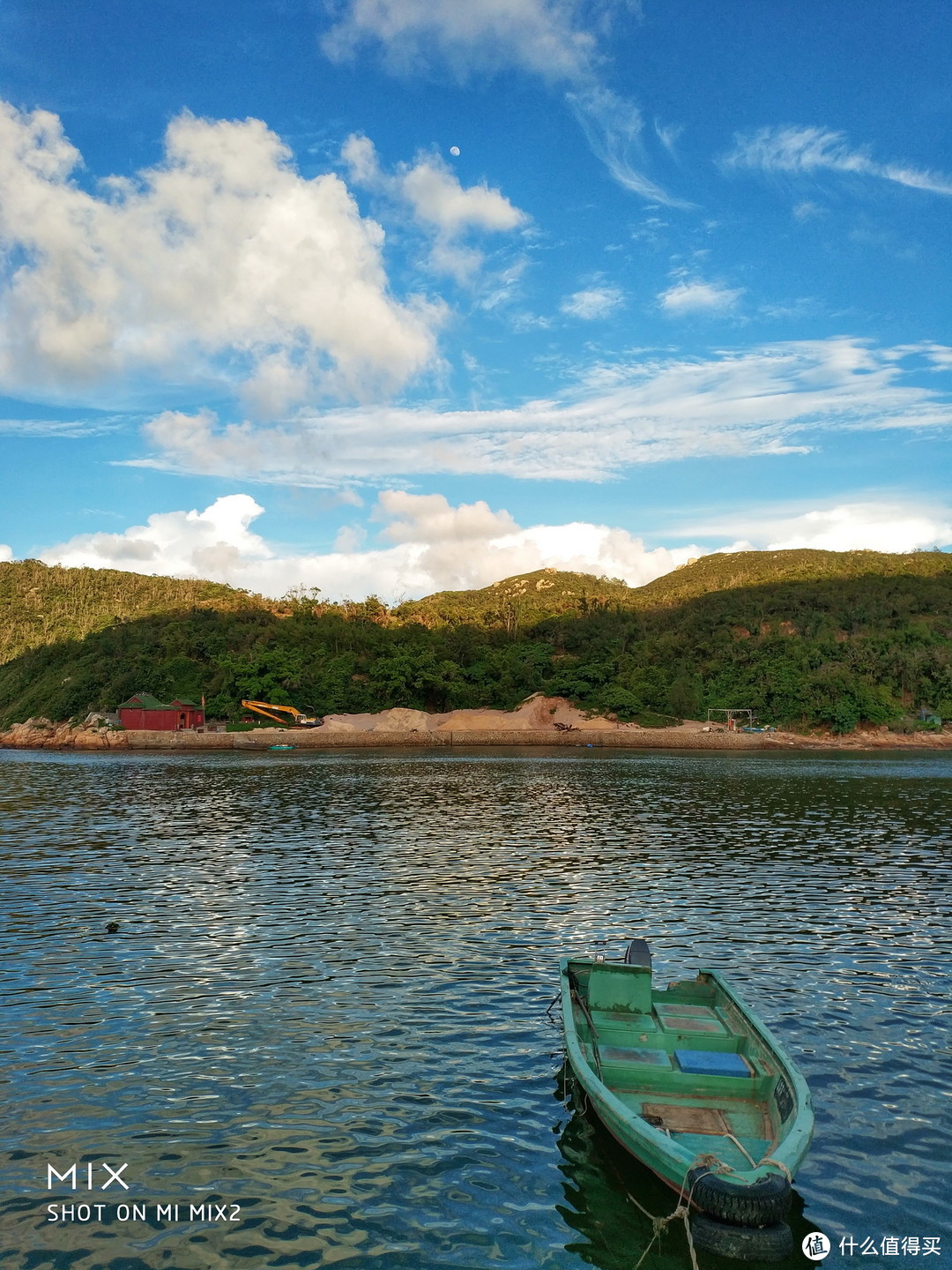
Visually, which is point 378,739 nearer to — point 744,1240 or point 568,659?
point 568,659

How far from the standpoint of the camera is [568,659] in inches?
5517

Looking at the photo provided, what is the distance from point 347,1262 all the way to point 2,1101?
653 cm

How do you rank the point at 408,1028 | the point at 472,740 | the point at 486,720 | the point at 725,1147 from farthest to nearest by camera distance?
the point at 486,720 → the point at 472,740 → the point at 408,1028 → the point at 725,1147

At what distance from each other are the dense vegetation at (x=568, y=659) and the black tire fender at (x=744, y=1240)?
11621 centimetres

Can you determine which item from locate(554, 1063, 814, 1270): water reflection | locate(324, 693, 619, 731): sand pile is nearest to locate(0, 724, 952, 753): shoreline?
locate(324, 693, 619, 731): sand pile

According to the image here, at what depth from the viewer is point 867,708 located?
11775 centimetres

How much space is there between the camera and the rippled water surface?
9.41m

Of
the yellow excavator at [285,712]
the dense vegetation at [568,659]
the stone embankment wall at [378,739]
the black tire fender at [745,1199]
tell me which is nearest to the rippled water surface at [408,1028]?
the black tire fender at [745,1199]

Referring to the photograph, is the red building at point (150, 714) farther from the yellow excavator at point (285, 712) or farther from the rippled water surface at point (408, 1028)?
the rippled water surface at point (408, 1028)

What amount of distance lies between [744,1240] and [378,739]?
108 metres

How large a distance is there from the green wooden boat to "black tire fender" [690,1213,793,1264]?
56 mm

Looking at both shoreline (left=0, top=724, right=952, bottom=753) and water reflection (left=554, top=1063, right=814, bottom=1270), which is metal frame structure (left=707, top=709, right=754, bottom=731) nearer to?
shoreline (left=0, top=724, right=952, bottom=753)

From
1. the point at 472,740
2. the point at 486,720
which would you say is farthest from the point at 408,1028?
the point at 486,720

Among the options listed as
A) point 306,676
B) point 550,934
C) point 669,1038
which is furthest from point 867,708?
point 669,1038
